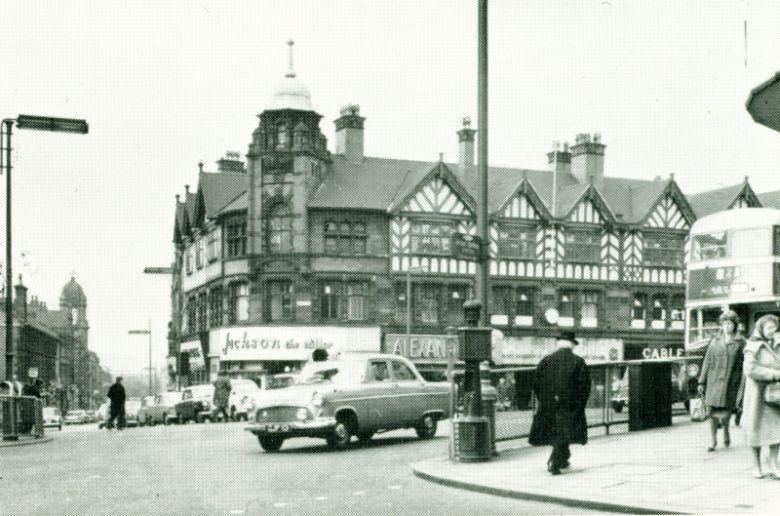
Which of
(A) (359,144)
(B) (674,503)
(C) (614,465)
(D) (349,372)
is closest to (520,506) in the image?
(B) (674,503)

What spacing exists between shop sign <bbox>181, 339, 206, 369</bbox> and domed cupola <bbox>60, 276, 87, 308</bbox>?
348 feet

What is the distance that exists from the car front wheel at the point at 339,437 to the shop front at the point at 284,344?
2967 centimetres

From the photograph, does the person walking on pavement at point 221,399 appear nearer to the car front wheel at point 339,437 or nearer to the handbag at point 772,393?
the car front wheel at point 339,437

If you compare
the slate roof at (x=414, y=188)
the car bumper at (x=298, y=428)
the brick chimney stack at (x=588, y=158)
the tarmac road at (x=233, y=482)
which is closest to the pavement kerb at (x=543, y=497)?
the tarmac road at (x=233, y=482)

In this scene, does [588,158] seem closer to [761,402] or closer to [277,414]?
[277,414]

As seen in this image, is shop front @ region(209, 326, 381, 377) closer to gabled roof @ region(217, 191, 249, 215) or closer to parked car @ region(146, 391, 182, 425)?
gabled roof @ region(217, 191, 249, 215)

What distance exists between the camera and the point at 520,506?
10.1m

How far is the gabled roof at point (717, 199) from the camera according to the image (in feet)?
182

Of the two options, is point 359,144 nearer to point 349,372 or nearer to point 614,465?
point 349,372

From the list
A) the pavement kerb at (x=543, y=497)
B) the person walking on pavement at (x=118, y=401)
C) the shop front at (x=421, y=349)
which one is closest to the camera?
the pavement kerb at (x=543, y=497)

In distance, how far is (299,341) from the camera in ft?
157

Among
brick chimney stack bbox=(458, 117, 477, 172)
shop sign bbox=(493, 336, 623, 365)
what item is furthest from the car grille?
brick chimney stack bbox=(458, 117, 477, 172)

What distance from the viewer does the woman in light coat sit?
10.7 m

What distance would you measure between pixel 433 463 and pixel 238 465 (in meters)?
2.93
